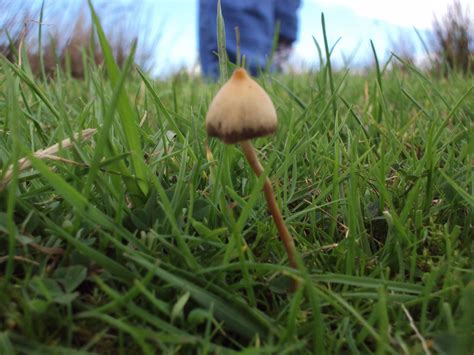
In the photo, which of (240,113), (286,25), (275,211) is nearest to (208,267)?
(275,211)

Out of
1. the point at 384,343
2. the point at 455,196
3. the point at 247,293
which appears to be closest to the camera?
the point at 384,343

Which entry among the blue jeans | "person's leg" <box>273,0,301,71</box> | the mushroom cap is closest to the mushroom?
the mushroom cap

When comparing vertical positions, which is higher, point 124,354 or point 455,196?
point 455,196

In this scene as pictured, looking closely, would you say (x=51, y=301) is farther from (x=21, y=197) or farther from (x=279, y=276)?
(x=279, y=276)

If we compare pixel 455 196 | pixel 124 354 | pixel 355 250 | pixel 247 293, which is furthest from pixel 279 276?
pixel 455 196

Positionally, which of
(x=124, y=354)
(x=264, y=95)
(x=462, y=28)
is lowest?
(x=124, y=354)

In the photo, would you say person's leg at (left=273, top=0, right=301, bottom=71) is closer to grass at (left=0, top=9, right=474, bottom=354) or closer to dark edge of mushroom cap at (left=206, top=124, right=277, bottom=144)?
grass at (left=0, top=9, right=474, bottom=354)
